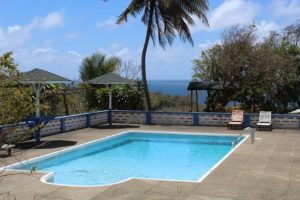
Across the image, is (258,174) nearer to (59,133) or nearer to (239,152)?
(239,152)

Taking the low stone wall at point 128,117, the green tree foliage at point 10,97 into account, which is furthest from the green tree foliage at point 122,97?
the green tree foliage at point 10,97

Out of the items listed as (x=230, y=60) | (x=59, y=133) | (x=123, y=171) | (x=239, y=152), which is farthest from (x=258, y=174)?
(x=230, y=60)

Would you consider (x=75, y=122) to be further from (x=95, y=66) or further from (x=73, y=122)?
(x=95, y=66)

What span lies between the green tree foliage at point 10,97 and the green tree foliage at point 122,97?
795 inches

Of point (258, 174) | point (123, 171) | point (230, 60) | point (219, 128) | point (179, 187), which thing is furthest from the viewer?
point (230, 60)

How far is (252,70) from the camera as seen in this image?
23875mm

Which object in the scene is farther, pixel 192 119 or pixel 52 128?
pixel 192 119

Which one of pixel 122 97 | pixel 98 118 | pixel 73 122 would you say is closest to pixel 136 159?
pixel 73 122

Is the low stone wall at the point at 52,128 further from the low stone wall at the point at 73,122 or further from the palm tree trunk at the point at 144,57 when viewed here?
the palm tree trunk at the point at 144,57

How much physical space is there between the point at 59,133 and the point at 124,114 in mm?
4759

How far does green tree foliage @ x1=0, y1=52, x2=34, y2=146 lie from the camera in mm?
4367

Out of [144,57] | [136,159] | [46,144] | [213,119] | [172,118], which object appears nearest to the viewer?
[136,159]

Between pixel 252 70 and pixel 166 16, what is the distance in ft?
16.8

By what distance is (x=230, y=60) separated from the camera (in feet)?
78.9
